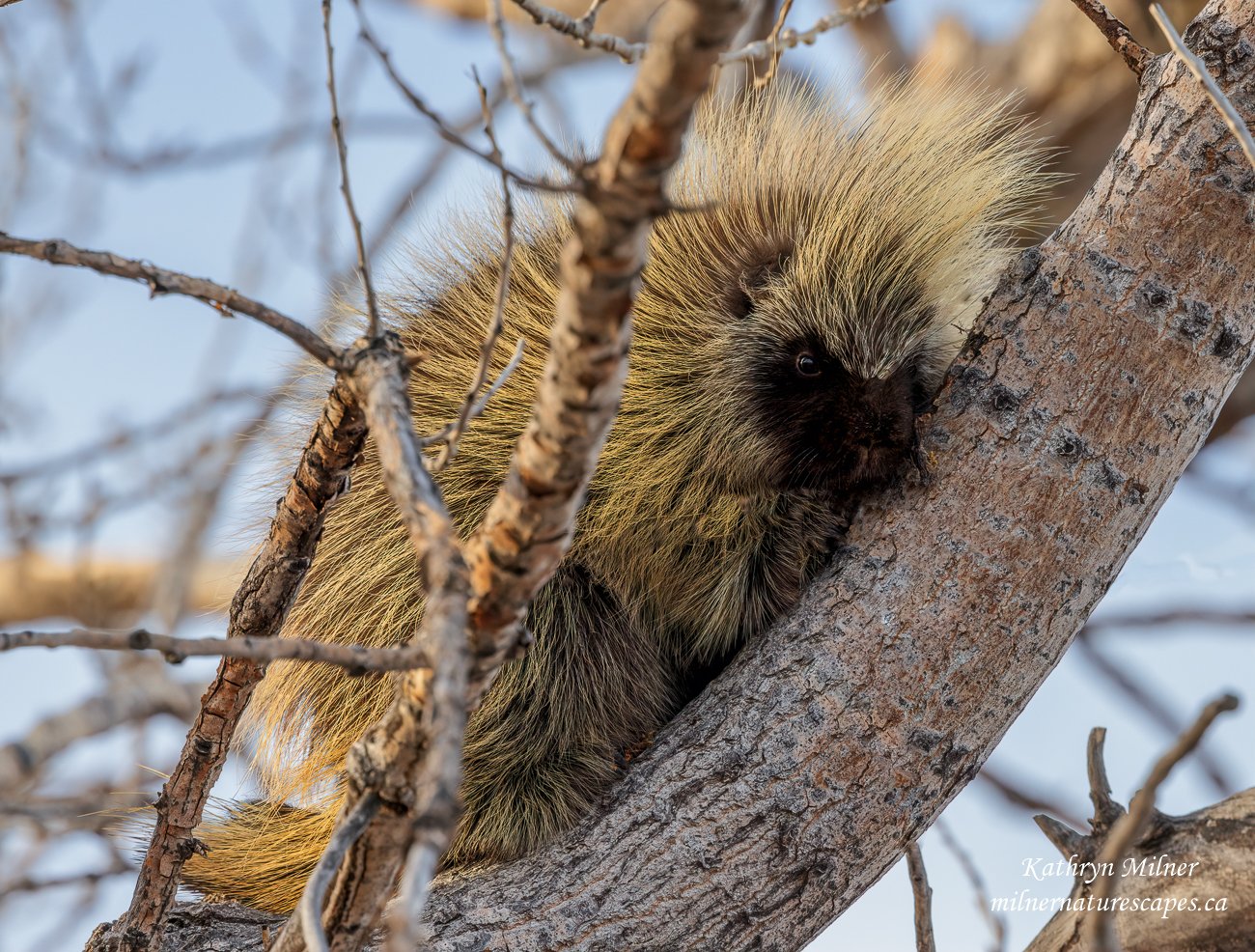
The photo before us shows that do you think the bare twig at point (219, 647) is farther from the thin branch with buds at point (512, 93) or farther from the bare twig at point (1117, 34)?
the bare twig at point (1117, 34)

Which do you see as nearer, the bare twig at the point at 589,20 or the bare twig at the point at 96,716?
the bare twig at the point at 589,20

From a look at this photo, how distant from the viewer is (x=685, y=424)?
1999mm

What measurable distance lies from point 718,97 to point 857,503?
3.05 ft

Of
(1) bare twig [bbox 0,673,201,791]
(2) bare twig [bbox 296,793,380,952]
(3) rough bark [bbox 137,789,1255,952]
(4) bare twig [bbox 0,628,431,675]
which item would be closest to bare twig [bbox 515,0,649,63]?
(4) bare twig [bbox 0,628,431,675]

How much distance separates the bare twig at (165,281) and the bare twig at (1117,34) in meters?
1.14

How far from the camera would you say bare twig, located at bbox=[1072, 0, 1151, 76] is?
1.56m

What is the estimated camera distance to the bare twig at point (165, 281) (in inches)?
40.4

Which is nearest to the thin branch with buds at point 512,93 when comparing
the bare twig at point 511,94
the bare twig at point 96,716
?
the bare twig at point 511,94

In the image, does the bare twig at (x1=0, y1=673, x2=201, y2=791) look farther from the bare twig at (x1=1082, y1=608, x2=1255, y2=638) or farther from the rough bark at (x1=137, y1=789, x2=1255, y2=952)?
the bare twig at (x1=1082, y1=608, x2=1255, y2=638)

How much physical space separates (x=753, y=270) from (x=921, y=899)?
3.43 ft

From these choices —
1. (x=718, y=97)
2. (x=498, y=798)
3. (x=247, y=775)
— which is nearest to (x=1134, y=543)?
(x=498, y=798)

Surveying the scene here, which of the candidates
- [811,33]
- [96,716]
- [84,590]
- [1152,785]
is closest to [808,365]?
[811,33]

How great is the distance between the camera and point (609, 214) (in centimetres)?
75

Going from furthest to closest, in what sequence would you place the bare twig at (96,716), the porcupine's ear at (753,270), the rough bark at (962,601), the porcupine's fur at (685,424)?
the bare twig at (96,716) < the porcupine's ear at (753,270) < the porcupine's fur at (685,424) < the rough bark at (962,601)
